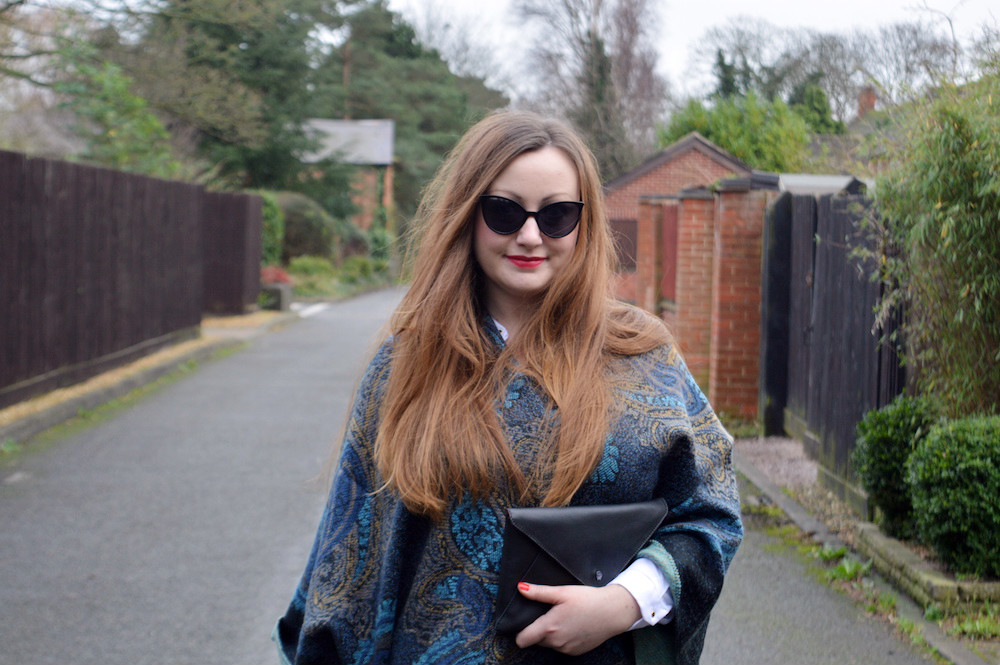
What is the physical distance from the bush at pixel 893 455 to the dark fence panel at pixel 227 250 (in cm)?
1670

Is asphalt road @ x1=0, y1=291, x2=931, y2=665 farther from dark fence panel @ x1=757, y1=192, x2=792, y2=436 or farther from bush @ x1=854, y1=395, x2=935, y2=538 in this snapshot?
dark fence panel @ x1=757, y1=192, x2=792, y2=436

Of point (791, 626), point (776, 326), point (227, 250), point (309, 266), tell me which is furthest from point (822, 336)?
point (309, 266)

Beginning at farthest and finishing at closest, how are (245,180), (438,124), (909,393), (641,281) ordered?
(438,124), (245,180), (641,281), (909,393)

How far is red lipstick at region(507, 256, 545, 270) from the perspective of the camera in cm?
215

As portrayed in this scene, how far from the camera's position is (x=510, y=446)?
6.63 ft

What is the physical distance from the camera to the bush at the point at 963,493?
179 inches

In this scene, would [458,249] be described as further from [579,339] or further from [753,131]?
[753,131]

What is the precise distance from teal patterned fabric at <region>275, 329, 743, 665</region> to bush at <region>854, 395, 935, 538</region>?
367cm

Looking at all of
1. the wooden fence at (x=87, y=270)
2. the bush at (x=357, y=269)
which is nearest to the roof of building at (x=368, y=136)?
the bush at (x=357, y=269)

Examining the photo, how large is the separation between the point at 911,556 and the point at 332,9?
44.9m

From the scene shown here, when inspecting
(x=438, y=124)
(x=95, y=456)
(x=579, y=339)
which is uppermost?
(x=438, y=124)

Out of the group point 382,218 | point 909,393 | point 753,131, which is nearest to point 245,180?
point 382,218

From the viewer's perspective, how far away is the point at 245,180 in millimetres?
34562

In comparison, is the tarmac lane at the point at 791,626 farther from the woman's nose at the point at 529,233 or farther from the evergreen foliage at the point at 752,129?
the evergreen foliage at the point at 752,129
